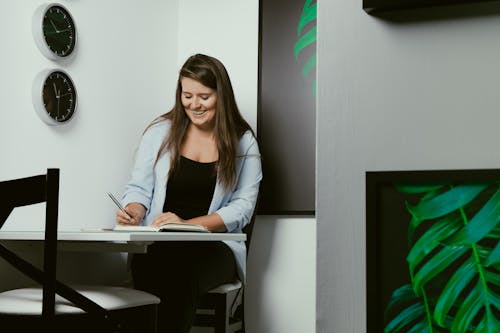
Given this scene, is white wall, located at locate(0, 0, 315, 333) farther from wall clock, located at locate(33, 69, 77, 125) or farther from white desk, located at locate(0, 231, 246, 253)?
white desk, located at locate(0, 231, 246, 253)

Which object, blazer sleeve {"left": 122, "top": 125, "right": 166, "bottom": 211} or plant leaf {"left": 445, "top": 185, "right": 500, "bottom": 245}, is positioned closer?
plant leaf {"left": 445, "top": 185, "right": 500, "bottom": 245}

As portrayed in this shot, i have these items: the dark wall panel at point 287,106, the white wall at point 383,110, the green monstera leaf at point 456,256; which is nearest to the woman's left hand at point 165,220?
the dark wall panel at point 287,106

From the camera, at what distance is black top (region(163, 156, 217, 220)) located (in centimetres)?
296

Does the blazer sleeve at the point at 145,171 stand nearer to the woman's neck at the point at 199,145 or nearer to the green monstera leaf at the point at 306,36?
the woman's neck at the point at 199,145

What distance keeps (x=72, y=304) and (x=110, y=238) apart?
223mm

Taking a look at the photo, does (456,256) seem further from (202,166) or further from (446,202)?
(202,166)

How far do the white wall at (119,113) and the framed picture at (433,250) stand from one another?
72.5 inches

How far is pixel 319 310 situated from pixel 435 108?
1.24 ft

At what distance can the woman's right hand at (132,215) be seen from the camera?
266 centimetres

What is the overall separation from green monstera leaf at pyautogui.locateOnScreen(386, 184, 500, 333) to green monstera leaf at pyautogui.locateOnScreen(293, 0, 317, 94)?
2344 millimetres

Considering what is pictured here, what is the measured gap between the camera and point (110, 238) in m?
1.85

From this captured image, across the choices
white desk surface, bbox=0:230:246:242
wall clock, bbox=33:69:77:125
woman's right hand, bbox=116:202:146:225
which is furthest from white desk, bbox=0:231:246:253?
wall clock, bbox=33:69:77:125

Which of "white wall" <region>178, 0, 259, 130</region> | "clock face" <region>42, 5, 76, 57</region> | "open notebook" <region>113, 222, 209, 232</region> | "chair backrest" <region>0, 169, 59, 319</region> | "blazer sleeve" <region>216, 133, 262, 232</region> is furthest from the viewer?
"white wall" <region>178, 0, 259, 130</region>

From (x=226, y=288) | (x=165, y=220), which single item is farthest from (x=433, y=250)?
(x=226, y=288)
